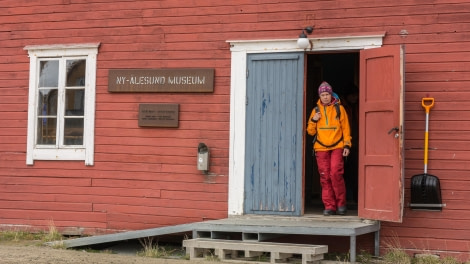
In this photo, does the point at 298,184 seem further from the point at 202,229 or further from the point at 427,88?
the point at 427,88

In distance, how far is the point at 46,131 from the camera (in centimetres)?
1043

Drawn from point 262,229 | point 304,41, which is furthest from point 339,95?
point 262,229

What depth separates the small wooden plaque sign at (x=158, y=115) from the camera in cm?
967

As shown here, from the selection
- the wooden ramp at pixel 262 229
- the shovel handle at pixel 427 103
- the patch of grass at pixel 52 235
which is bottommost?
the patch of grass at pixel 52 235

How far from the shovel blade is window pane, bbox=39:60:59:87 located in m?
5.50

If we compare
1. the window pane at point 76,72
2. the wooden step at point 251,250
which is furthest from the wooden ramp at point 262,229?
the window pane at point 76,72

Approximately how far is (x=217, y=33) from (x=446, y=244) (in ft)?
13.5

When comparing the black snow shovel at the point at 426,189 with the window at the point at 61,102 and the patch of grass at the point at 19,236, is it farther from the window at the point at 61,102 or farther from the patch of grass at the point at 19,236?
the patch of grass at the point at 19,236

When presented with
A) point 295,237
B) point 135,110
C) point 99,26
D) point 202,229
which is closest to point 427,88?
point 295,237

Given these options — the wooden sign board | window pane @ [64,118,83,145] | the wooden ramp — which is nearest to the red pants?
the wooden ramp

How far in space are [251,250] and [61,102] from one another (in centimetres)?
406

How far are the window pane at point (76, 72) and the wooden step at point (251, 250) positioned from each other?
3.30 meters

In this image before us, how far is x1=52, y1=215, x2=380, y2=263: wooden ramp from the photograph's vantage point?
26.3 ft

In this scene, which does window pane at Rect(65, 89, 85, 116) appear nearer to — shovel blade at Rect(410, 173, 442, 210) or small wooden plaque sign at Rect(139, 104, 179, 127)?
small wooden plaque sign at Rect(139, 104, 179, 127)
